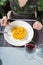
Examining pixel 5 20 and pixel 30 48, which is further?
pixel 5 20

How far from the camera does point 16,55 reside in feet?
3.31

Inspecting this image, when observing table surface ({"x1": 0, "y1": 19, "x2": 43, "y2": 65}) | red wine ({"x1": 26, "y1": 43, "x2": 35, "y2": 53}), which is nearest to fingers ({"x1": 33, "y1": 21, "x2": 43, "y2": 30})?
table surface ({"x1": 0, "y1": 19, "x2": 43, "y2": 65})

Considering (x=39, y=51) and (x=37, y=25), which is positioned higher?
(x=37, y=25)

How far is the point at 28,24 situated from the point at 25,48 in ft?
0.52

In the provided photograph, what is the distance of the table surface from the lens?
0.96 m

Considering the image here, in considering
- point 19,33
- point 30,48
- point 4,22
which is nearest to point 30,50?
point 30,48

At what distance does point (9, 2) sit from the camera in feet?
3.95

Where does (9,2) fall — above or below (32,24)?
above

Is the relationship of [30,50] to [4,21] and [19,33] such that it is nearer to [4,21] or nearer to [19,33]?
[19,33]

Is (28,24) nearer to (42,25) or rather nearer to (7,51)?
(42,25)

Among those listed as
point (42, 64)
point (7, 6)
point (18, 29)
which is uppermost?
point (7, 6)

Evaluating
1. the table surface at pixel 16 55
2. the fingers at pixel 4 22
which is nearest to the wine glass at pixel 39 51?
the table surface at pixel 16 55

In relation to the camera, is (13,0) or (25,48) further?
(13,0)

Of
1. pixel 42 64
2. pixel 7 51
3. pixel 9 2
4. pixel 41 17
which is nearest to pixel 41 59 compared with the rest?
pixel 42 64
